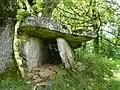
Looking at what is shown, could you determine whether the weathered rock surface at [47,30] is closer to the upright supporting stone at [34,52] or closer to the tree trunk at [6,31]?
the upright supporting stone at [34,52]

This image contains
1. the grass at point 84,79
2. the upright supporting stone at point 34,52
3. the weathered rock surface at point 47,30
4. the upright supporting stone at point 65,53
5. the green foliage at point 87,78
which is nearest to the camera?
the grass at point 84,79

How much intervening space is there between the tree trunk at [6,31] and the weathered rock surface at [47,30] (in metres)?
0.49

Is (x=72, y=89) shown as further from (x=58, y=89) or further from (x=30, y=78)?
(x=30, y=78)

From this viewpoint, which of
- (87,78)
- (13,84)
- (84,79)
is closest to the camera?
(13,84)

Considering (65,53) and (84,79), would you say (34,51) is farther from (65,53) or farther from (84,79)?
(84,79)

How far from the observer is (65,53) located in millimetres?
6855

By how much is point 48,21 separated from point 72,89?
194cm

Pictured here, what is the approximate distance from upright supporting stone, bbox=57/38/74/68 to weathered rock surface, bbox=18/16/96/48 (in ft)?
0.50

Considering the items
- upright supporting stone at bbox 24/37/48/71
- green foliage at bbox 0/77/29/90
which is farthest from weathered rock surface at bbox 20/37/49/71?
green foliage at bbox 0/77/29/90

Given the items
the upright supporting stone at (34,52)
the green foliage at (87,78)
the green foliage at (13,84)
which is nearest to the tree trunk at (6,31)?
the green foliage at (13,84)

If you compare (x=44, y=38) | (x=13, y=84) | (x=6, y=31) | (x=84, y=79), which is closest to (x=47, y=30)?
(x=44, y=38)

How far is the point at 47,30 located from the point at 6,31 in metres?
1.14

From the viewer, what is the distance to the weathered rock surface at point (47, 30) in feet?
20.4

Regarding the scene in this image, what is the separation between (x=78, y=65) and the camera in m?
7.02
